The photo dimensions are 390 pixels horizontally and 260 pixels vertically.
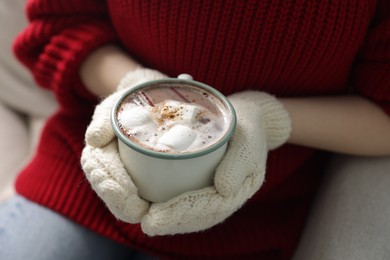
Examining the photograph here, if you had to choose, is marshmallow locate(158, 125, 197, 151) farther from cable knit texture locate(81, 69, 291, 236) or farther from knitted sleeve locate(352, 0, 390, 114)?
knitted sleeve locate(352, 0, 390, 114)

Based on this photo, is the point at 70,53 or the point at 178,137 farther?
the point at 70,53

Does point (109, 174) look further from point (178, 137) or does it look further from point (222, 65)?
point (222, 65)

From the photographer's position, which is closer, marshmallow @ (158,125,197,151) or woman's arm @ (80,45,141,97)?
marshmallow @ (158,125,197,151)

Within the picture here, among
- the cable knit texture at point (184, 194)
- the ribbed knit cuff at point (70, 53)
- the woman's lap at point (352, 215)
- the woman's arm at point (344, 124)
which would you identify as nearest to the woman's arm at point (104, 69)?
the ribbed knit cuff at point (70, 53)

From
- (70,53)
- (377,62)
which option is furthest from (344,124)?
(70,53)

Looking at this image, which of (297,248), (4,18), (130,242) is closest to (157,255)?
(130,242)

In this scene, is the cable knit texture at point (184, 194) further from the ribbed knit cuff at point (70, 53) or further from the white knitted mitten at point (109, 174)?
the ribbed knit cuff at point (70, 53)

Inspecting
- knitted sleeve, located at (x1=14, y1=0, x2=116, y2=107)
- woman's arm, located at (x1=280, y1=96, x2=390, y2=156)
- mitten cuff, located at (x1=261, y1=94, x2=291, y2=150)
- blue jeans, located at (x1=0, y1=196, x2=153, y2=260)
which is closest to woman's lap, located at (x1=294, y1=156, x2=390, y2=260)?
woman's arm, located at (x1=280, y1=96, x2=390, y2=156)
